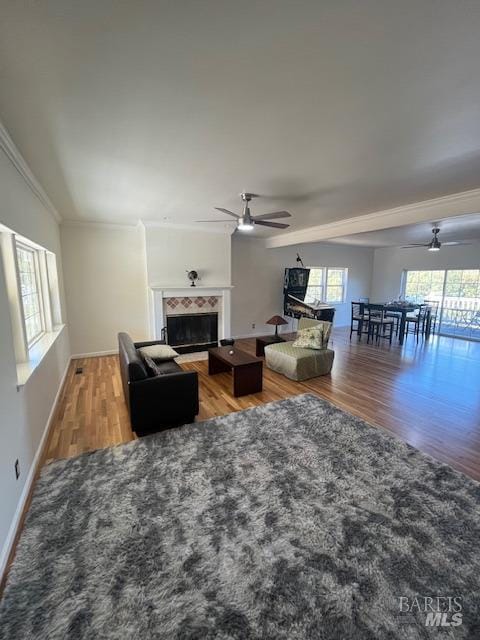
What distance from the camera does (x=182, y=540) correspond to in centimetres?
172

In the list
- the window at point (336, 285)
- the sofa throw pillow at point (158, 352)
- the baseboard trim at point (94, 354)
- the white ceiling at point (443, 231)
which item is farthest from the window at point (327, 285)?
the baseboard trim at point (94, 354)

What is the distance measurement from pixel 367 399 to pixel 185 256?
13.0 feet

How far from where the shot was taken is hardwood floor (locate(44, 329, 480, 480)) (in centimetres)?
280

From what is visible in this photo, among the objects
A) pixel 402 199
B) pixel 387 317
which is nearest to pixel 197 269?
pixel 402 199

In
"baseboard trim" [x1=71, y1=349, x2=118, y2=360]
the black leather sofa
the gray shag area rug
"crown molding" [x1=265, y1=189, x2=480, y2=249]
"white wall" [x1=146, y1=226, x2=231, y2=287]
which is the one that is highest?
"crown molding" [x1=265, y1=189, x2=480, y2=249]

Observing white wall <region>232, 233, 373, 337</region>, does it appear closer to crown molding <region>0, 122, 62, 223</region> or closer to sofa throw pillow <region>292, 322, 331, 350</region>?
sofa throw pillow <region>292, 322, 331, 350</region>

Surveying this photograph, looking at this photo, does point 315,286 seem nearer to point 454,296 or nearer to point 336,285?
point 336,285

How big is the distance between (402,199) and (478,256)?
5.69 m

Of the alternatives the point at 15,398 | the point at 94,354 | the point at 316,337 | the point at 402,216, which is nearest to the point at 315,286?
the point at 316,337

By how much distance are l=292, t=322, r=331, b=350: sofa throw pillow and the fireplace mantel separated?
66.0 inches

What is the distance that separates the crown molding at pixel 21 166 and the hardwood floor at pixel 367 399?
2560 mm

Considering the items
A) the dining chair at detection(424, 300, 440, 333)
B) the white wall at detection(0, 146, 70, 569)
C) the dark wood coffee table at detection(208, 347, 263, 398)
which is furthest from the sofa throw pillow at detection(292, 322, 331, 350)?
the dining chair at detection(424, 300, 440, 333)

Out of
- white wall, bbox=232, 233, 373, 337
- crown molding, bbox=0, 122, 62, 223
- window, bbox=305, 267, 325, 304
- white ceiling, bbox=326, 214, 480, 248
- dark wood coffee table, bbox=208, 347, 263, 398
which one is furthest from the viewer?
window, bbox=305, 267, 325, 304

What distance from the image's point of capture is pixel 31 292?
348 cm
